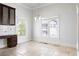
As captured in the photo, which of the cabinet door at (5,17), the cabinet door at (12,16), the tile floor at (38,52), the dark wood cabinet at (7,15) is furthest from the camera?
the cabinet door at (12,16)

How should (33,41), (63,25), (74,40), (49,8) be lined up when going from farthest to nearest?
(33,41) < (49,8) < (63,25) < (74,40)

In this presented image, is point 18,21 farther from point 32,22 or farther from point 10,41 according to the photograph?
point 10,41

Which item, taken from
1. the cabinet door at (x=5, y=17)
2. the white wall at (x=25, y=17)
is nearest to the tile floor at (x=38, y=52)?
the cabinet door at (x=5, y=17)

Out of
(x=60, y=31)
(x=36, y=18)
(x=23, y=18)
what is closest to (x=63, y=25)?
(x=60, y=31)

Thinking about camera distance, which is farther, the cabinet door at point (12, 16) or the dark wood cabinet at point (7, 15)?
the cabinet door at point (12, 16)

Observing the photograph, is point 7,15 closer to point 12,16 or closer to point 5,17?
point 5,17

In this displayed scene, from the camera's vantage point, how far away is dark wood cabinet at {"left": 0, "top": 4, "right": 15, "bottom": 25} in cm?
424

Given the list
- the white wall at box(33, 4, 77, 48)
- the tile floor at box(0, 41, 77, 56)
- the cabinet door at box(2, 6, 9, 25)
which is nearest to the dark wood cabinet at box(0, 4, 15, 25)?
the cabinet door at box(2, 6, 9, 25)

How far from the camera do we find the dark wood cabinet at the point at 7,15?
4235 millimetres

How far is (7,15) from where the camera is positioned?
454cm

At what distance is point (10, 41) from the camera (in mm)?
4523

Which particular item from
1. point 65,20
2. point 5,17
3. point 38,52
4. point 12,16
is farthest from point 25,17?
point 38,52

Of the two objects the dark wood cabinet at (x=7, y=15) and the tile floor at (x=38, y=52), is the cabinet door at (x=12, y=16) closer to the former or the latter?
the dark wood cabinet at (x=7, y=15)

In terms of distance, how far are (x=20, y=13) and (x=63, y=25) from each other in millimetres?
2641
